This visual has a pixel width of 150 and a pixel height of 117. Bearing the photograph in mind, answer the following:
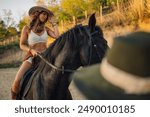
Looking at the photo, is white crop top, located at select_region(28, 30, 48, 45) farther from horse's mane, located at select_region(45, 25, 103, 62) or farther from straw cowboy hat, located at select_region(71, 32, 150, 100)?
straw cowboy hat, located at select_region(71, 32, 150, 100)

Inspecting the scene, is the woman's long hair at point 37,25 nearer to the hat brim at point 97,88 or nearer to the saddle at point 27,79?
the saddle at point 27,79

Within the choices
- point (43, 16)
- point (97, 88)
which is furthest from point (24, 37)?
point (97, 88)

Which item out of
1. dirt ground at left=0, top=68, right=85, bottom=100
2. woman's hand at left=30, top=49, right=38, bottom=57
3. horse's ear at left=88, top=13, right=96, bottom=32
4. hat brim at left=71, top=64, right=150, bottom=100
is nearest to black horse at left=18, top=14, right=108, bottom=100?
horse's ear at left=88, top=13, right=96, bottom=32

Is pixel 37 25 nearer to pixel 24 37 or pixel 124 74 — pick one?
pixel 24 37

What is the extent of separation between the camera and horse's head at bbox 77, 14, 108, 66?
2.09 m

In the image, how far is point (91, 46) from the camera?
2.11m

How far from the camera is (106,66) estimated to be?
726 mm

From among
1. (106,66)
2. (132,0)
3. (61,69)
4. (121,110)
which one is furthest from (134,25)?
(106,66)

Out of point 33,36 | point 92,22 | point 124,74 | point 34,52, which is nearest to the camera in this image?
point 124,74

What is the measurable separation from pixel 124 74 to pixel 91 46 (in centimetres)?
144

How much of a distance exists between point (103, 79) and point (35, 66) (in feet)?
5.33

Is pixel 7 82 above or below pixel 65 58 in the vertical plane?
below

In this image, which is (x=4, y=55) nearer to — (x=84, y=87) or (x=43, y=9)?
(x=43, y=9)

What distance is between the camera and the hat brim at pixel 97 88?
2.20ft
